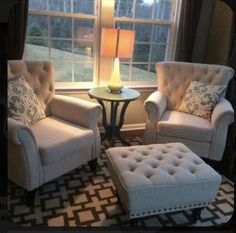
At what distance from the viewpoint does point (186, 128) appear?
2414 mm

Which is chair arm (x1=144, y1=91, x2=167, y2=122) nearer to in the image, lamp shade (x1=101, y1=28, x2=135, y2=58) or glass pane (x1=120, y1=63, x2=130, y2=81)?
lamp shade (x1=101, y1=28, x2=135, y2=58)

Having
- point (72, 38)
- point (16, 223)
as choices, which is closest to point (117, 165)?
point (16, 223)

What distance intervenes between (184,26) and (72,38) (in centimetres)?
124

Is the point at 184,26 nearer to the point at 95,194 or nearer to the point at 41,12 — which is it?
the point at 41,12

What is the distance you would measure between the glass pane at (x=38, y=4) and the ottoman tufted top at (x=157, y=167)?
163 cm

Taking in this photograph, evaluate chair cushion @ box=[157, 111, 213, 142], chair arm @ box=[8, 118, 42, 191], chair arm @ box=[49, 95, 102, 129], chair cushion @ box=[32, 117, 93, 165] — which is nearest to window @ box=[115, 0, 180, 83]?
chair cushion @ box=[157, 111, 213, 142]

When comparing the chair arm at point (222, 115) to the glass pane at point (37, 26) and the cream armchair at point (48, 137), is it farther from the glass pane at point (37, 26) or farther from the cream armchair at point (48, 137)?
the glass pane at point (37, 26)

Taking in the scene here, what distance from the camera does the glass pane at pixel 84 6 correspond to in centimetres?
274

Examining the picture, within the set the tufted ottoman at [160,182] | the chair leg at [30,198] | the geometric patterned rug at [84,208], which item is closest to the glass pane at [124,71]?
the geometric patterned rug at [84,208]

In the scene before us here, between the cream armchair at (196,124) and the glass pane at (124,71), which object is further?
the glass pane at (124,71)

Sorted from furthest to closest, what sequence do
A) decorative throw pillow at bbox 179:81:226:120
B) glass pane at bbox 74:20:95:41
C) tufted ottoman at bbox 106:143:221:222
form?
glass pane at bbox 74:20:95:41 → decorative throw pillow at bbox 179:81:226:120 → tufted ottoman at bbox 106:143:221:222

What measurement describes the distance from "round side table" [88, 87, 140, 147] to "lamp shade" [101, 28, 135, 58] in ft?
1.20

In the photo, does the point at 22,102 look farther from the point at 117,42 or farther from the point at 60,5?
the point at 60,5

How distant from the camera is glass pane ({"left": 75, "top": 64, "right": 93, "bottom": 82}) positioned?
293 centimetres
